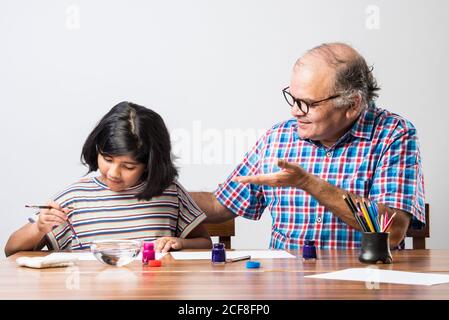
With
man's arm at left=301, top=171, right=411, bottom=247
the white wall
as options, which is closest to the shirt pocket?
man's arm at left=301, top=171, right=411, bottom=247

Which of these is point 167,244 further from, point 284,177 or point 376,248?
point 376,248

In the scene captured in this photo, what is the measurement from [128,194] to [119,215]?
0.08m

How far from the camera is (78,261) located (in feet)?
5.83

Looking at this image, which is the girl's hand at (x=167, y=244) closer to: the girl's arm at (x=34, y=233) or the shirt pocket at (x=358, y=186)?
the girl's arm at (x=34, y=233)

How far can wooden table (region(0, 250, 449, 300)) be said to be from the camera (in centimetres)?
125

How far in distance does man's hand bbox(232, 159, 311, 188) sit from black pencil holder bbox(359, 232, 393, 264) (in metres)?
0.32

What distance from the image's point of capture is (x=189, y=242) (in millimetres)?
2219

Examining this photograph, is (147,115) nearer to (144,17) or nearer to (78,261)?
(78,261)

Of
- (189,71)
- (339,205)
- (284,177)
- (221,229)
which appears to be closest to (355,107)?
(339,205)

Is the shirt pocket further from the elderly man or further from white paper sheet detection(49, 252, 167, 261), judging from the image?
white paper sheet detection(49, 252, 167, 261)

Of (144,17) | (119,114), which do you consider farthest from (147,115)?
(144,17)

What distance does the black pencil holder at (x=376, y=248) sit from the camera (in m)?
1.70

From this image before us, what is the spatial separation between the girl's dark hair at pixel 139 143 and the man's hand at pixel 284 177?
427 millimetres

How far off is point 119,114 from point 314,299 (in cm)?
129
